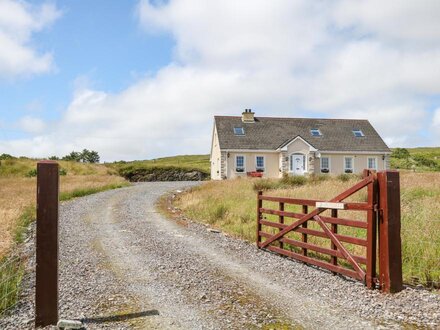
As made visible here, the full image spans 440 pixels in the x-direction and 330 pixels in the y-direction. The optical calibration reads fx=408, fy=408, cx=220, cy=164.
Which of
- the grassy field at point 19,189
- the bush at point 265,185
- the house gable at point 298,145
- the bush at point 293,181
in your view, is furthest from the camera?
the house gable at point 298,145

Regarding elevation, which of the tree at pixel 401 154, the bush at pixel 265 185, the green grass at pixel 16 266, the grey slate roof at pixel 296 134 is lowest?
the green grass at pixel 16 266

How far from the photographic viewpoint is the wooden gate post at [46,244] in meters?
5.13

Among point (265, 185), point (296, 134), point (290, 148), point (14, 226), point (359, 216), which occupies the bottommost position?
point (14, 226)

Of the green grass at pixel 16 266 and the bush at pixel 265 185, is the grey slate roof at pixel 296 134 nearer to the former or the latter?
the bush at pixel 265 185

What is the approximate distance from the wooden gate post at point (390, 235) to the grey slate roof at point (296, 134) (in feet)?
99.7

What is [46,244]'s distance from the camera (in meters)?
5.19

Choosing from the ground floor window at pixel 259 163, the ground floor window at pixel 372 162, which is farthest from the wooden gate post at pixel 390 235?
the ground floor window at pixel 372 162

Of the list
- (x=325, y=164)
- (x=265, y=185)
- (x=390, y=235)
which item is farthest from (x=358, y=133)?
(x=390, y=235)

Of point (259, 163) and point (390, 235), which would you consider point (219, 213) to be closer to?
point (390, 235)

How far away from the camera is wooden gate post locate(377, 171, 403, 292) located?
20.3ft

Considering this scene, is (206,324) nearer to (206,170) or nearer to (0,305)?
(0,305)

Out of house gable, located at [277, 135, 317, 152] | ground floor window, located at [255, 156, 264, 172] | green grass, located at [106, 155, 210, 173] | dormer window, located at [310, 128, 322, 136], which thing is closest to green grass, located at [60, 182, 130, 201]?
ground floor window, located at [255, 156, 264, 172]

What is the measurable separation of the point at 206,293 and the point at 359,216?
20.8ft

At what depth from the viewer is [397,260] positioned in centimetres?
623
